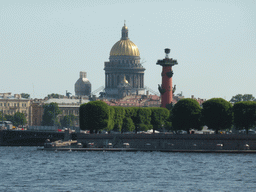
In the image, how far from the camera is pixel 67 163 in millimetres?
97500

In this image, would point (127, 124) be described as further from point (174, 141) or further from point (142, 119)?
point (174, 141)

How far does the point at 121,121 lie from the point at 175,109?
15774 millimetres

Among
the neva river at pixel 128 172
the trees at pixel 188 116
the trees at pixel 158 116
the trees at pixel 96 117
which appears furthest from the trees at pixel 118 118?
the neva river at pixel 128 172

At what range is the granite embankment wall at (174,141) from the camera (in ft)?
373

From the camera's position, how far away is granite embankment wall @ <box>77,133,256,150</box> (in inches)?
4476

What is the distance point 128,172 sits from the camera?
8669 centimetres

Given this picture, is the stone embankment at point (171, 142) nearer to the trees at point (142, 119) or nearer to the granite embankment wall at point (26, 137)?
the granite embankment wall at point (26, 137)

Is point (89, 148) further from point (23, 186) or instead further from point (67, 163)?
point (23, 186)

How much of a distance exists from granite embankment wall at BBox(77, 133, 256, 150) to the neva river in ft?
18.7

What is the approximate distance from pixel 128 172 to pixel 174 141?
3324cm

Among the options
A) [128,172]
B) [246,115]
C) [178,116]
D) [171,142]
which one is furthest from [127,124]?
[128,172]

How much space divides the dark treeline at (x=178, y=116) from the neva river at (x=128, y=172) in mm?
12614

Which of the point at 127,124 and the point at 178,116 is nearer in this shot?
the point at 178,116

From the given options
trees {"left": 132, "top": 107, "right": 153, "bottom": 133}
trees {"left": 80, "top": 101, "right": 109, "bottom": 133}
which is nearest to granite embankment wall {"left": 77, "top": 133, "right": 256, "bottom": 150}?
trees {"left": 80, "top": 101, "right": 109, "bottom": 133}
